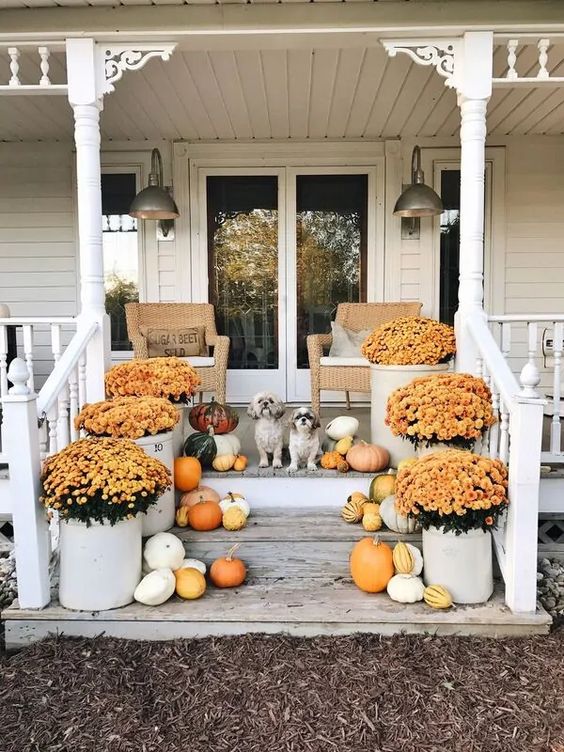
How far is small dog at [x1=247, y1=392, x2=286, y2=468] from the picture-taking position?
115 inches

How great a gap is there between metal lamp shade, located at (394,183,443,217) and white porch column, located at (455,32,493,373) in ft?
4.85

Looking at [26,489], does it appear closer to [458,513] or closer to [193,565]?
[193,565]

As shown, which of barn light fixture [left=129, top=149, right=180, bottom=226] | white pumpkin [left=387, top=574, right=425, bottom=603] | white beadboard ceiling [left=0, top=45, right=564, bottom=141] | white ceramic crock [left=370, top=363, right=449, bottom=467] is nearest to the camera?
white pumpkin [left=387, top=574, right=425, bottom=603]

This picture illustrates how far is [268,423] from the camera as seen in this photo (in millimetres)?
2998

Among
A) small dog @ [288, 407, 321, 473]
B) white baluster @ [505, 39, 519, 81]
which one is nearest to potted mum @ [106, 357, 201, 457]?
small dog @ [288, 407, 321, 473]

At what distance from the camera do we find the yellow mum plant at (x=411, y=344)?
9.98 ft

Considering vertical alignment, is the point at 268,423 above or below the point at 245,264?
below

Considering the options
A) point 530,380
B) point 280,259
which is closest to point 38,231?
point 280,259

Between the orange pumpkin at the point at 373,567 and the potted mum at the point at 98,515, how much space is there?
0.80m

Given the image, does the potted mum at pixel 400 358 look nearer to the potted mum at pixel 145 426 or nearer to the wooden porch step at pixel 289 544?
the wooden porch step at pixel 289 544

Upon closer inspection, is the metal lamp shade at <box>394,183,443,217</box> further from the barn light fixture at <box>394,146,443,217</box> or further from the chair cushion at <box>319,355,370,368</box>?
the chair cushion at <box>319,355,370,368</box>

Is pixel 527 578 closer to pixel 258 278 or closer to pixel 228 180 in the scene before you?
pixel 258 278

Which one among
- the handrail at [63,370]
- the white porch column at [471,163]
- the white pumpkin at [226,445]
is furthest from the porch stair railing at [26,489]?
the white porch column at [471,163]

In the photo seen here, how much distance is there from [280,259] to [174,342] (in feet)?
4.08
